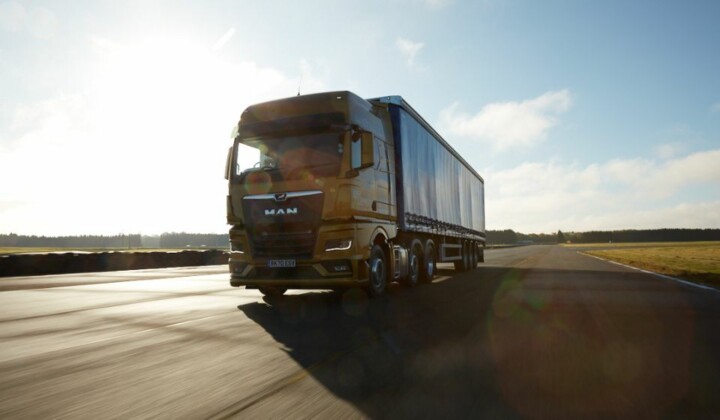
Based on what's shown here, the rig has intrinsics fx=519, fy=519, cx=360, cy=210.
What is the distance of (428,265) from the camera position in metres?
13.9

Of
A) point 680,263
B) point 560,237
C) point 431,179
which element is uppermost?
point 560,237

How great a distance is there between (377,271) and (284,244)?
2.06 meters

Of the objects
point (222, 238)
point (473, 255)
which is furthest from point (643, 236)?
point (473, 255)

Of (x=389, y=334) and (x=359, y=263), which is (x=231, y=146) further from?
(x=389, y=334)

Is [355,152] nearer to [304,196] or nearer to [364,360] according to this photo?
[304,196]

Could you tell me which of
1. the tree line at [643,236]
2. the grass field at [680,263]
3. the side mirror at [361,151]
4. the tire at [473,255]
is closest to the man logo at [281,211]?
the side mirror at [361,151]

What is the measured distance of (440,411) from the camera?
131 inches

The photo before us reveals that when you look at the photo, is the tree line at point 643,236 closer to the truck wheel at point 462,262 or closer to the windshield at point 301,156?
the truck wheel at point 462,262

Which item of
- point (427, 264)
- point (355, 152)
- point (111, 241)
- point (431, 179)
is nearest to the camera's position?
point (355, 152)

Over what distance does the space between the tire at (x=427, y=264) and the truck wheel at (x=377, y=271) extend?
3190 mm

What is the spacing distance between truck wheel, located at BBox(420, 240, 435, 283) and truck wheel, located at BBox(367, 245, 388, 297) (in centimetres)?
322

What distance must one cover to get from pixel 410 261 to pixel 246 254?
14.8 feet

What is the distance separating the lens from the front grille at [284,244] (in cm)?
908

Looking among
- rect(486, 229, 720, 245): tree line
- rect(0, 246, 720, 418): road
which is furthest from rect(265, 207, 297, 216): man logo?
rect(486, 229, 720, 245): tree line
